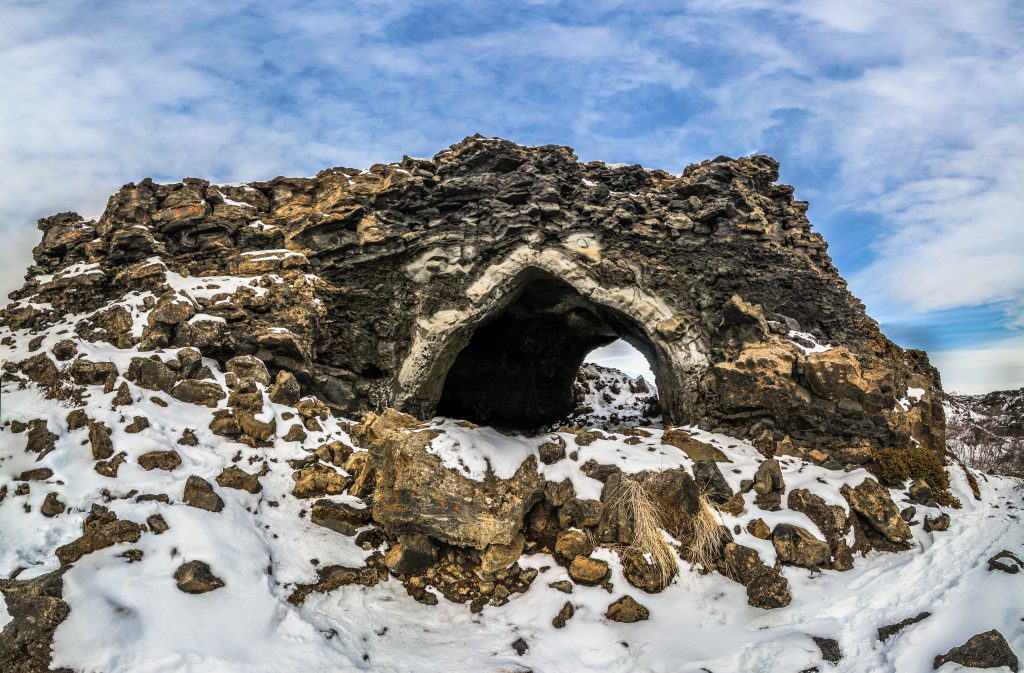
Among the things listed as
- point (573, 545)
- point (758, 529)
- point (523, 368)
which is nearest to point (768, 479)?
point (758, 529)

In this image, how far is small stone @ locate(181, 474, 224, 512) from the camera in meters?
6.77

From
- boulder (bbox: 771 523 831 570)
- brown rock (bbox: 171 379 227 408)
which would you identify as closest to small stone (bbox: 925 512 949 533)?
boulder (bbox: 771 523 831 570)

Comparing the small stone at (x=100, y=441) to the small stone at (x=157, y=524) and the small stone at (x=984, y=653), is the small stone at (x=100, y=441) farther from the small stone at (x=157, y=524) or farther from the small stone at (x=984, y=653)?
the small stone at (x=984, y=653)

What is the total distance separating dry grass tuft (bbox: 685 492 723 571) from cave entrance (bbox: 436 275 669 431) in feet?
30.1

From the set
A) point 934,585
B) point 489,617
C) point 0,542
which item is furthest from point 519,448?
point 0,542

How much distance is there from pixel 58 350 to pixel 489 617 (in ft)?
30.3

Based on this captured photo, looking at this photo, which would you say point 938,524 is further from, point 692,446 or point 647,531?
point 647,531

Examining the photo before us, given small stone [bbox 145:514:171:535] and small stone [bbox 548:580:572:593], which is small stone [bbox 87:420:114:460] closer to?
small stone [bbox 145:514:171:535]

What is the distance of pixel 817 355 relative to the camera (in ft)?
35.1

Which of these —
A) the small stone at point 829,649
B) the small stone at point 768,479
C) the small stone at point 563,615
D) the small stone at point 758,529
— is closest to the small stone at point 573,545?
the small stone at point 563,615

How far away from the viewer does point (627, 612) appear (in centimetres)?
640

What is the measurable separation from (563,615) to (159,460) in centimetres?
607

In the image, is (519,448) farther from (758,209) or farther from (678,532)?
(758,209)

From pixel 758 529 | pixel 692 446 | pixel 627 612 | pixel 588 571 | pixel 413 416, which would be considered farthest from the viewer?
pixel 413 416
